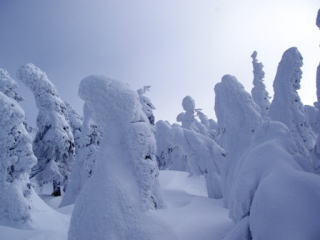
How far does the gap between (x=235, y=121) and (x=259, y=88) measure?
57.1ft

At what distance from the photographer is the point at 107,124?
7.14 metres

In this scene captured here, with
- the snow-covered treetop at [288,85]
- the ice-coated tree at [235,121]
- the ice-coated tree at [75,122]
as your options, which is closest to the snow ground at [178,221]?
the ice-coated tree at [235,121]

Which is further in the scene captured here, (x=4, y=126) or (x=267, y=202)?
(x=4, y=126)

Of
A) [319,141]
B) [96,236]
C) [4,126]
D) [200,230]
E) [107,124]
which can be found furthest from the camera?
[4,126]

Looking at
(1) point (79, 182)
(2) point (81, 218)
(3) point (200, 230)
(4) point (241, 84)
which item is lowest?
(3) point (200, 230)

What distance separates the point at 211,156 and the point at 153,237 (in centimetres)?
1318

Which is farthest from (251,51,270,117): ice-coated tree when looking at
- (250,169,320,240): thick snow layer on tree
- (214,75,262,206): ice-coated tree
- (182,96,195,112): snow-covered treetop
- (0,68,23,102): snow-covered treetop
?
(250,169,320,240): thick snow layer on tree

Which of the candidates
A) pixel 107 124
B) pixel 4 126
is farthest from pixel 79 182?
pixel 107 124

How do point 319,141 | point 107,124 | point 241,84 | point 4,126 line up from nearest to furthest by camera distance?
point 107,124 → point 319,141 → point 4,126 → point 241,84

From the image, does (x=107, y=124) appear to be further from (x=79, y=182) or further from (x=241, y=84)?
(x=79, y=182)

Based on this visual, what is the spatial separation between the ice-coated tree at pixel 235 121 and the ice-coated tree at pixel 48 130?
43.4 feet

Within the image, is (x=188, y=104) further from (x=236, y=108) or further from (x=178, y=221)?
(x=178, y=221)

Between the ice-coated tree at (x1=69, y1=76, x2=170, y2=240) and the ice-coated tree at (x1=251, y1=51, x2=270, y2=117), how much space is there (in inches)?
1029

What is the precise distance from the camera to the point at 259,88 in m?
31.9
